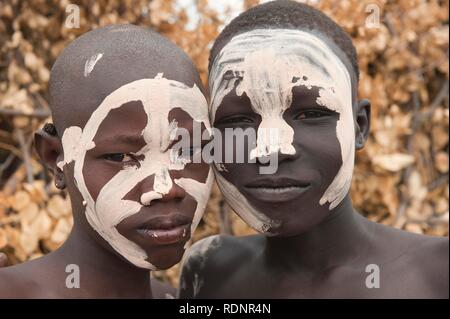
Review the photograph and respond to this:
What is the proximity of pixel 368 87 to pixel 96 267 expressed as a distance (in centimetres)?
180

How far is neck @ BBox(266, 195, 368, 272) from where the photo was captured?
89.9 inches

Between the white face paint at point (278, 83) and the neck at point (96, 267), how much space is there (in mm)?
387

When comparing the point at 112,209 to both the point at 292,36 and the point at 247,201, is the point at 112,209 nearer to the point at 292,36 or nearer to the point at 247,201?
the point at 247,201

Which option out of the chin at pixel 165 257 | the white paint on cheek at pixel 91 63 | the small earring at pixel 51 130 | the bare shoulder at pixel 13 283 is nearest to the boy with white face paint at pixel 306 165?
the chin at pixel 165 257

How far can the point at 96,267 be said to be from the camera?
2150 millimetres

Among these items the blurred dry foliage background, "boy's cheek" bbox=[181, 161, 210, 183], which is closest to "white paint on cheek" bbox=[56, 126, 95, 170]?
"boy's cheek" bbox=[181, 161, 210, 183]

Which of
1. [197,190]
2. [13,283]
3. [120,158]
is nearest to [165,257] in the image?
[197,190]

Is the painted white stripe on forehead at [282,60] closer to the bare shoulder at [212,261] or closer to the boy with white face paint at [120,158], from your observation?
the boy with white face paint at [120,158]

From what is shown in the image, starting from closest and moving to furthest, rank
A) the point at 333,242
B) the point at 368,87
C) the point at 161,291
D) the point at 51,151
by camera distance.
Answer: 1. the point at 51,151
2. the point at 333,242
3. the point at 161,291
4. the point at 368,87

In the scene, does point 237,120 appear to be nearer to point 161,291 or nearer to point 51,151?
point 51,151

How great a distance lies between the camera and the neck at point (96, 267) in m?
2.14

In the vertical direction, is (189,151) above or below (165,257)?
above

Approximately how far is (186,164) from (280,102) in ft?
1.03

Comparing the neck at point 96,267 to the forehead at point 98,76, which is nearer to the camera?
the forehead at point 98,76
